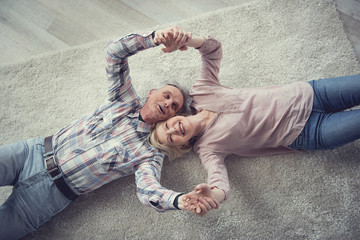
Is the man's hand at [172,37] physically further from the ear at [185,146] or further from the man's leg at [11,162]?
the man's leg at [11,162]

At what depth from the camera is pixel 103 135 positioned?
1.24m

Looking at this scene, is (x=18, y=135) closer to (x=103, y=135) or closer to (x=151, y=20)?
(x=103, y=135)

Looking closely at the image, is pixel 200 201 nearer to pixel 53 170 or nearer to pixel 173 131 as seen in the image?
pixel 173 131

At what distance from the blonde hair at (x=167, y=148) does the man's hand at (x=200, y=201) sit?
1.06 ft

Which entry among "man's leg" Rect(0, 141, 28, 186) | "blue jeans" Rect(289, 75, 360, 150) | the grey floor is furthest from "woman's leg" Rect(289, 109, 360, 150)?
"man's leg" Rect(0, 141, 28, 186)

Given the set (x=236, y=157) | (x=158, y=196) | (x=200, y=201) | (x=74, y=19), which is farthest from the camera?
(x=74, y=19)

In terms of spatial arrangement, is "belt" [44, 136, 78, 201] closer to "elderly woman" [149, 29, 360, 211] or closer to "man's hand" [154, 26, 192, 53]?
"elderly woman" [149, 29, 360, 211]

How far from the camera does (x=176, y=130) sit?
44.4 inches

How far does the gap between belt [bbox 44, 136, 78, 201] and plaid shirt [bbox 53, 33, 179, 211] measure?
0.02m

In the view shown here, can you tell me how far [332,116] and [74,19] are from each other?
59.9 inches

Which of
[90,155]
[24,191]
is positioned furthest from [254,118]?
[24,191]

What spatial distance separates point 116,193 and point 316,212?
1.05 meters

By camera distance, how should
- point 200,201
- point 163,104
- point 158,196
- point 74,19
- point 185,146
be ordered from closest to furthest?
point 200,201, point 158,196, point 163,104, point 185,146, point 74,19

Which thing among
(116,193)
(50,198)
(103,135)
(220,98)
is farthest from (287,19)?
(50,198)
